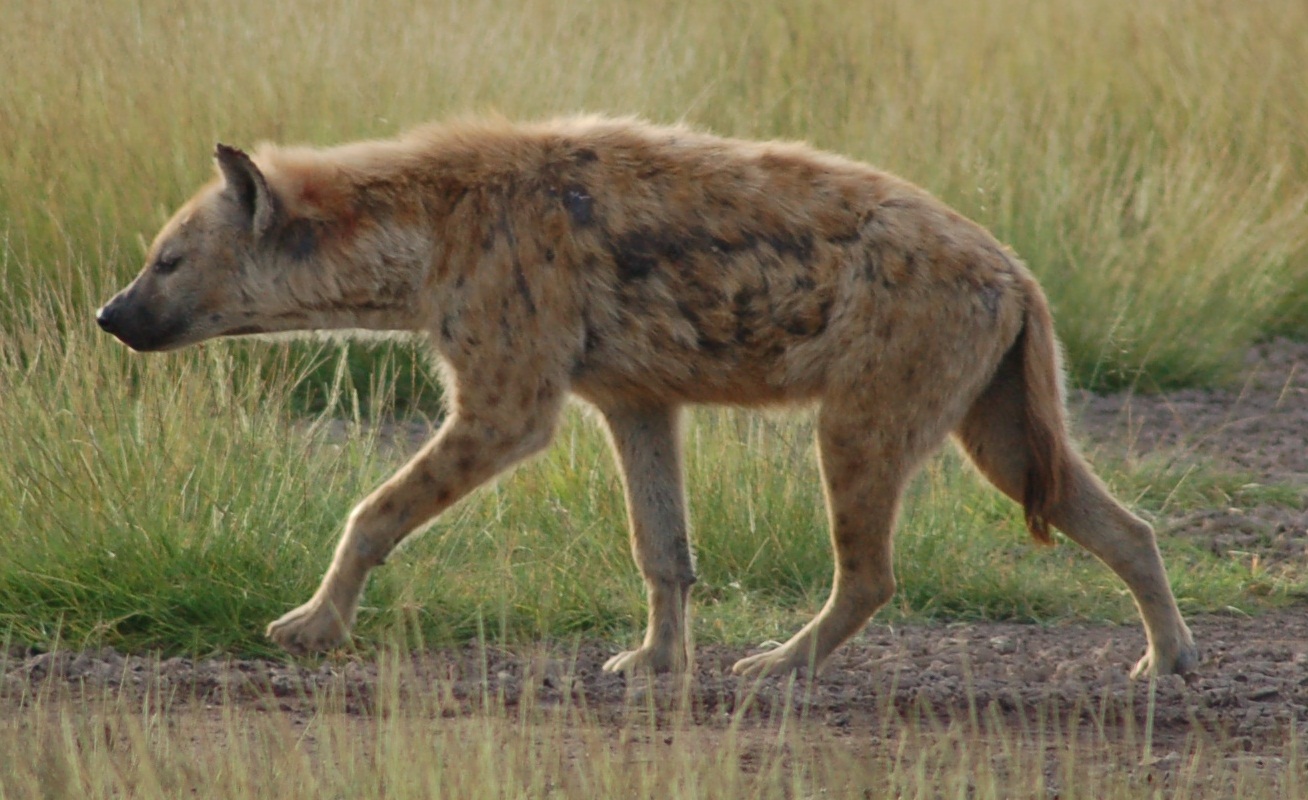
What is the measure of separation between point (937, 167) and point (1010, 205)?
33 cm

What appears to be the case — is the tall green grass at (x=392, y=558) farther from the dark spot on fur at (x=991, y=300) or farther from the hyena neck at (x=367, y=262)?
the dark spot on fur at (x=991, y=300)

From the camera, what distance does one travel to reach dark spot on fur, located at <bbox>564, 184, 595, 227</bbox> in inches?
178

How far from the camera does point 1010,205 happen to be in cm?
765

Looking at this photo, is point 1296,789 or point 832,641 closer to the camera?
point 1296,789

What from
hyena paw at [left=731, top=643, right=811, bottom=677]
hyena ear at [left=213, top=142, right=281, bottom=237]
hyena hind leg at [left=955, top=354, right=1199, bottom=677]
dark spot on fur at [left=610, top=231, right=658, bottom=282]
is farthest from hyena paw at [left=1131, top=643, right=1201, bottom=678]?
hyena ear at [left=213, top=142, right=281, bottom=237]

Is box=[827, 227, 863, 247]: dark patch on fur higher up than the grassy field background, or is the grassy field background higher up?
box=[827, 227, 863, 247]: dark patch on fur

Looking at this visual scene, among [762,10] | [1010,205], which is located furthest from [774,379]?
[762,10]

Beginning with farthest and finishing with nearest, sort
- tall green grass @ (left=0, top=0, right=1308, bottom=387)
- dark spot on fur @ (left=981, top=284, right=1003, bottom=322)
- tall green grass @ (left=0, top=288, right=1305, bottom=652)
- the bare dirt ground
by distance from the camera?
1. tall green grass @ (left=0, top=0, right=1308, bottom=387)
2. tall green grass @ (left=0, top=288, right=1305, bottom=652)
3. dark spot on fur @ (left=981, top=284, right=1003, bottom=322)
4. the bare dirt ground

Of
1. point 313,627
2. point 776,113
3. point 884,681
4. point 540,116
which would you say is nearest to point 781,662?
point 884,681

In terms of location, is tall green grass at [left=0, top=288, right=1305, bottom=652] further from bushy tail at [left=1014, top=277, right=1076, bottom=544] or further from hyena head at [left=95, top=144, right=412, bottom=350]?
bushy tail at [left=1014, top=277, right=1076, bottom=544]

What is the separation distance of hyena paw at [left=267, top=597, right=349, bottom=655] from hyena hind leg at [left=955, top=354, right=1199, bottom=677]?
1.53m

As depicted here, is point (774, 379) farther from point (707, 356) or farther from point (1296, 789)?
point (1296, 789)

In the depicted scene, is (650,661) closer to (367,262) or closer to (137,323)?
(367,262)

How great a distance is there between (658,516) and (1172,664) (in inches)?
50.8
